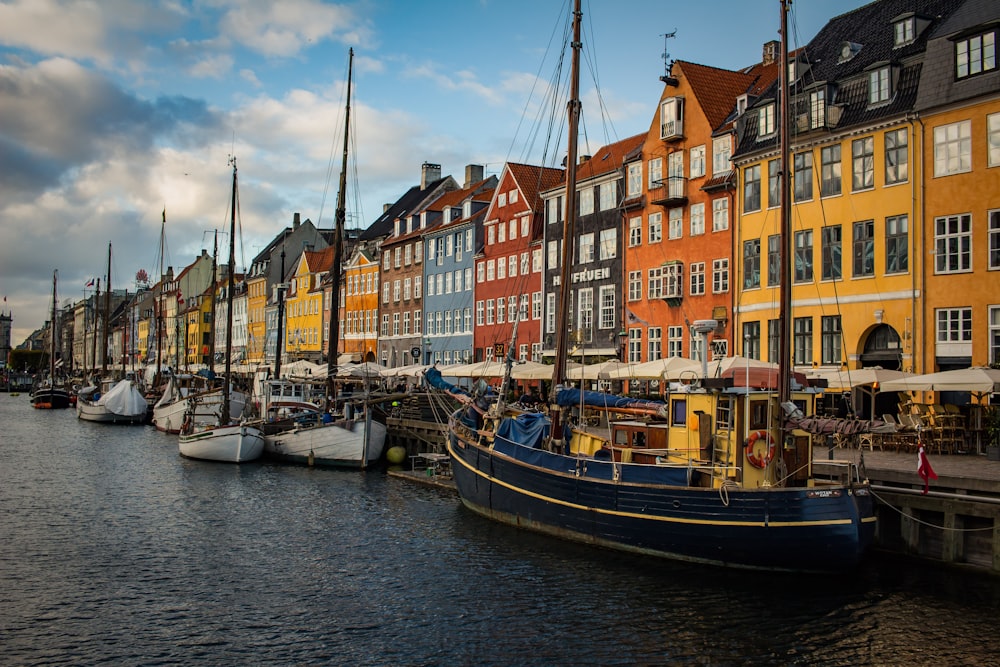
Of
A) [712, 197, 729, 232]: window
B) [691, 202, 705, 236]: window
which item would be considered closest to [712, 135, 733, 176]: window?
[712, 197, 729, 232]: window

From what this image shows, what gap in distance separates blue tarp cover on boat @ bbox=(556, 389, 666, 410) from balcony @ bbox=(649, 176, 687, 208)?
74.6 feet

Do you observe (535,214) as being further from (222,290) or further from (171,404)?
(222,290)

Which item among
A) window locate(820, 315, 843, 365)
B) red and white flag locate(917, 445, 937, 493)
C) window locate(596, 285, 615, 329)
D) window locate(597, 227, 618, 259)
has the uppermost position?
window locate(597, 227, 618, 259)

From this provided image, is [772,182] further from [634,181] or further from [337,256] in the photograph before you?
[337,256]

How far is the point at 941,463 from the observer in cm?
2383

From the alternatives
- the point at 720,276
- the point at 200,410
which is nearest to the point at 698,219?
the point at 720,276

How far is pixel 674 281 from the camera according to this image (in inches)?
1750

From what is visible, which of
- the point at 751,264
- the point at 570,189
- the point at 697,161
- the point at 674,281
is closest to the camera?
the point at 570,189

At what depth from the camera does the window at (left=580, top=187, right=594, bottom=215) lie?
52.0m

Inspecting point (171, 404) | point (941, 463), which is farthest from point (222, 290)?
point (941, 463)

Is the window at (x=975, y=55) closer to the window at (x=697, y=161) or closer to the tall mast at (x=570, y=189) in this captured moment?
the window at (x=697, y=161)

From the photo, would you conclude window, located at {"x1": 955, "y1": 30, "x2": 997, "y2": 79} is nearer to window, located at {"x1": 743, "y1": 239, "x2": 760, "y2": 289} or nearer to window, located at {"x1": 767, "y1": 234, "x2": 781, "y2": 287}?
window, located at {"x1": 767, "y1": 234, "x2": 781, "y2": 287}

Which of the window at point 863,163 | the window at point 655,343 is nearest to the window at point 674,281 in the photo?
the window at point 655,343

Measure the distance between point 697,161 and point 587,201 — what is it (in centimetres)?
935
